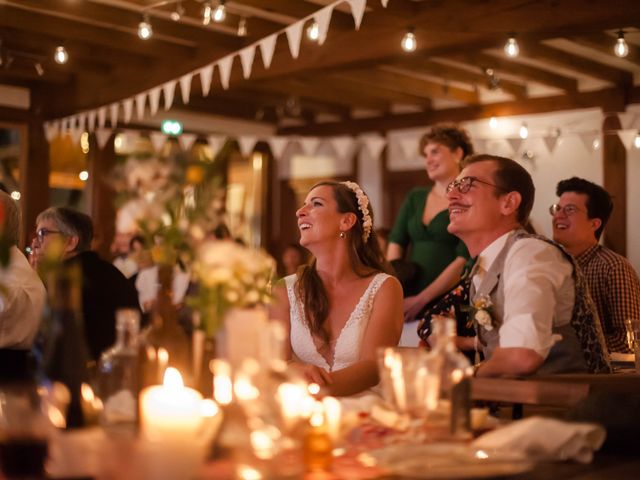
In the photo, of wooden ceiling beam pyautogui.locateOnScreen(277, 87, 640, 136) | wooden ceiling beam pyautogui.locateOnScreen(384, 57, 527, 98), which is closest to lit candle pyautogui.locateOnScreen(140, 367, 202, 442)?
wooden ceiling beam pyautogui.locateOnScreen(384, 57, 527, 98)

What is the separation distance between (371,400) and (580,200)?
2.70 meters

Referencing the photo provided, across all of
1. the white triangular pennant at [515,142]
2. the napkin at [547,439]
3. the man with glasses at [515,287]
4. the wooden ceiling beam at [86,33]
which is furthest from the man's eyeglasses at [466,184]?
the white triangular pennant at [515,142]

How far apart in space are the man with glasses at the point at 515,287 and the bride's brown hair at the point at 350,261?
1.94 ft

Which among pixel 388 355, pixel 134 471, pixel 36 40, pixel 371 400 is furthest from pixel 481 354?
pixel 36 40

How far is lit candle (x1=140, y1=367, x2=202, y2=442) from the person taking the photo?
135 cm

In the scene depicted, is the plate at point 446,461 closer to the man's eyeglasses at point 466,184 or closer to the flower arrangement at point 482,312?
the flower arrangement at point 482,312

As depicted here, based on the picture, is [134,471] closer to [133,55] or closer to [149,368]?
[149,368]

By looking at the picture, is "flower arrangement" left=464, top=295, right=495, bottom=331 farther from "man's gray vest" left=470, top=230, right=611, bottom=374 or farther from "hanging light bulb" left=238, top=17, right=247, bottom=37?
"hanging light bulb" left=238, top=17, right=247, bottom=37

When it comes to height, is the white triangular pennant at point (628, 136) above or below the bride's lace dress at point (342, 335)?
above

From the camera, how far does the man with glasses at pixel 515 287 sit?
2291 mm

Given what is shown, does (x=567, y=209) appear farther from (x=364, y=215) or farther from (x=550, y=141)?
(x=550, y=141)

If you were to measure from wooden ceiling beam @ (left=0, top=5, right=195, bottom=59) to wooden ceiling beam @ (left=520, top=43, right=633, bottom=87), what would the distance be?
2.76m

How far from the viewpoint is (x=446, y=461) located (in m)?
1.40

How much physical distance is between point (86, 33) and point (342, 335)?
4672 mm
